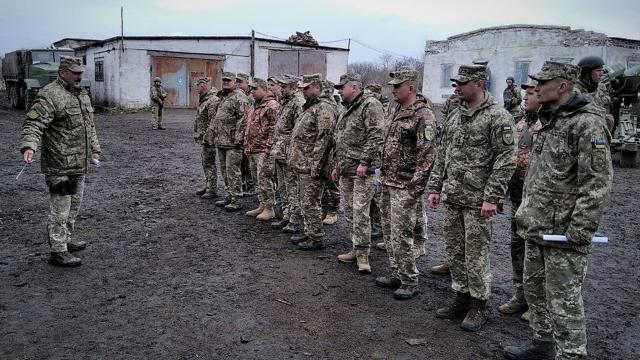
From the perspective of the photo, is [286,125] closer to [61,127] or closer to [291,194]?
[291,194]

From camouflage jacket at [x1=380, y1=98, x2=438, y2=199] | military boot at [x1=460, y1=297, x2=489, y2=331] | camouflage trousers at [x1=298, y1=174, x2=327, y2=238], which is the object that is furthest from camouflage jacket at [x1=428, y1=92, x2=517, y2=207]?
camouflage trousers at [x1=298, y1=174, x2=327, y2=238]

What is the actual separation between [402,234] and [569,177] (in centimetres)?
174

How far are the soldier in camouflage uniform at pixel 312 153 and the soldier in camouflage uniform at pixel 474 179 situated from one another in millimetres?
1996

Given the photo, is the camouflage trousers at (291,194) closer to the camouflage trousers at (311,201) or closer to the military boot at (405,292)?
the camouflage trousers at (311,201)

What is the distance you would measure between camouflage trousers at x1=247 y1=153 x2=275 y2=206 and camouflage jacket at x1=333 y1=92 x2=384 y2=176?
185 cm

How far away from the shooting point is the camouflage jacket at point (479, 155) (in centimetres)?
376

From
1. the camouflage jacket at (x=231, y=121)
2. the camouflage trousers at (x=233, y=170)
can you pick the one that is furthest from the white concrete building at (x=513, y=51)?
the camouflage trousers at (x=233, y=170)

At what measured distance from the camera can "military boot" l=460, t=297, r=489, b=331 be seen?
13.2 feet

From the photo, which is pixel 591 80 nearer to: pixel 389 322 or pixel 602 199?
pixel 602 199

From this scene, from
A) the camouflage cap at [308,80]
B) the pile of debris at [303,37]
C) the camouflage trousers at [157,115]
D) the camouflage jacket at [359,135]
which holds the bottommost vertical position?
the camouflage trousers at [157,115]

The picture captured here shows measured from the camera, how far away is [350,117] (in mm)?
5375

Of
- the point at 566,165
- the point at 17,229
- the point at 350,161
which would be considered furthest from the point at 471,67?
the point at 17,229

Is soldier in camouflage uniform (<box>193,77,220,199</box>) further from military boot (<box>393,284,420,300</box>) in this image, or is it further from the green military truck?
the green military truck

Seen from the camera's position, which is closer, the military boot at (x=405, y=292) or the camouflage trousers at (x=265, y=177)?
the military boot at (x=405, y=292)
